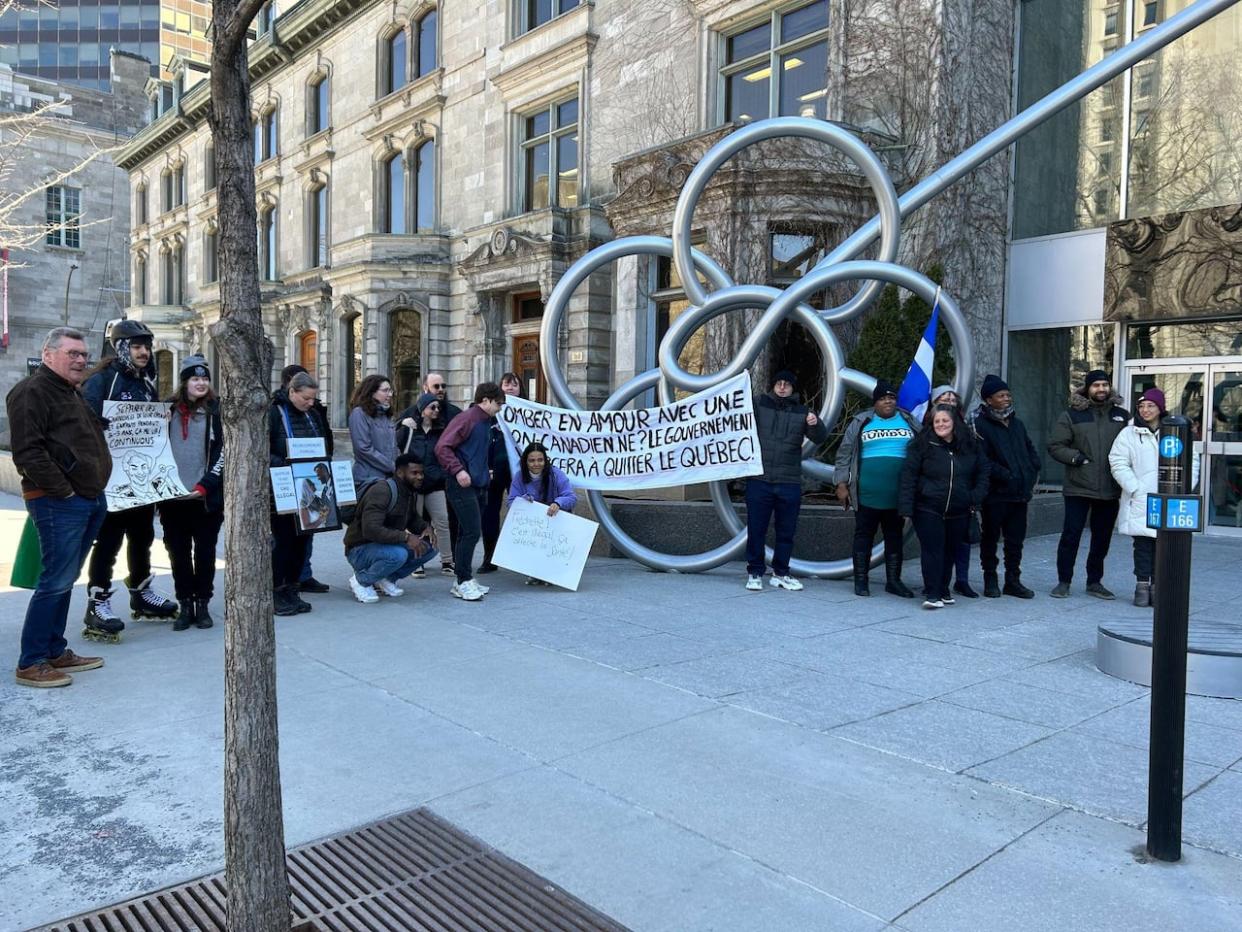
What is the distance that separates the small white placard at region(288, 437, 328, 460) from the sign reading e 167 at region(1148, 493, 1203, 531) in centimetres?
574

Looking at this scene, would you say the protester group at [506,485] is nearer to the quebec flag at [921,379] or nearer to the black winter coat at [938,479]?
the black winter coat at [938,479]

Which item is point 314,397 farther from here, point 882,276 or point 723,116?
point 723,116

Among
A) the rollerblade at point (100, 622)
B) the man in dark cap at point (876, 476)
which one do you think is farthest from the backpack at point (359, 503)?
the man in dark cap at point (876, 476)

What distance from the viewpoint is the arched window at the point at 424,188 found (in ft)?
71.6

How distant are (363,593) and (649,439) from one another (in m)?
2.86

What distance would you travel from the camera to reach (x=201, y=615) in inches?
255

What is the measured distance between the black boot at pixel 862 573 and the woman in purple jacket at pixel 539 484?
2.47 metres

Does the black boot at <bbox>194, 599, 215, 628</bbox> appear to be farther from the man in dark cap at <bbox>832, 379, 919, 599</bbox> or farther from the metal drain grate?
the man in dark cap at <bbox>832, 379, 919, 599</bbox>

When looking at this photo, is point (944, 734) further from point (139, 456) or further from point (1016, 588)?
point (139, 456)

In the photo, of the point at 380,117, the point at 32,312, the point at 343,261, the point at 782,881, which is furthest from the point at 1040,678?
the point at 32,312

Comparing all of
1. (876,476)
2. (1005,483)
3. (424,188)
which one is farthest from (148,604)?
(424,188)

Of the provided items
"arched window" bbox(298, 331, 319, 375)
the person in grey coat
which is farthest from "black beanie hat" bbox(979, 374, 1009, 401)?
"arched window" bbox(298, 331, 319, 375)

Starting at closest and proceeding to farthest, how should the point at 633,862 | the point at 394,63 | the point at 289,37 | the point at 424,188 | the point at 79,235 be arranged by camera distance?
the point at 633,862 < the point at 424,188 < the point at 394,63 < the point at 289,37 < the point at 79,235

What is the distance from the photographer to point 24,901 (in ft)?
9.37
